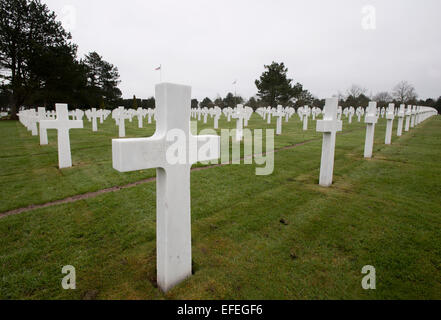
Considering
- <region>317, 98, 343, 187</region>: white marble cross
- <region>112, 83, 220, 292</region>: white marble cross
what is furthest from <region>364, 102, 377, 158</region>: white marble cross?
<region>112, 83, 220, 292</region>: white marble cross

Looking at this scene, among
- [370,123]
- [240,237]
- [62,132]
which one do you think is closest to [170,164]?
[240,237]

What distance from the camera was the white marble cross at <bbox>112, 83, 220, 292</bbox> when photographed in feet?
6.45

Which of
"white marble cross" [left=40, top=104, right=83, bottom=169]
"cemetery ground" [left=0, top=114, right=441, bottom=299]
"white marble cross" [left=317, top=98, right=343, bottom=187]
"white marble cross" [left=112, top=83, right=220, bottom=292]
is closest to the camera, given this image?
"white marble cross" [left=112, top=83, right=220, bottom=292]

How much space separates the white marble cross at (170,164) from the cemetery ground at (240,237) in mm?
288

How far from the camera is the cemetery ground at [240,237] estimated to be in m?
2.31

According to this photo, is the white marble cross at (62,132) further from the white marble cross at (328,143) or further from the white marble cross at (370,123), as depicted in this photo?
the white marble cross at (370,123)

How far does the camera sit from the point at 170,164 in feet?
6.99

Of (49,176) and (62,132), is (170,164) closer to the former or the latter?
(49,176)

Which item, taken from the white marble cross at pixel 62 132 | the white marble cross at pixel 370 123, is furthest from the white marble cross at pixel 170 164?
the white marble cross at pixel 370 123

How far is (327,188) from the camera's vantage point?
5215 millimetres

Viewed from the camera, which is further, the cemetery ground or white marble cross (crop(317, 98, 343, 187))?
white marble cross (crop(317, 98, 343, 187))

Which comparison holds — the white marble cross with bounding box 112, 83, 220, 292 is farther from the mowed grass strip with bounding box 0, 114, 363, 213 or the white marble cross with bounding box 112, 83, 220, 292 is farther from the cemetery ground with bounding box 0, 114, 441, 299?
the mowed grass strip with bounding box 0, 114, 363, 213

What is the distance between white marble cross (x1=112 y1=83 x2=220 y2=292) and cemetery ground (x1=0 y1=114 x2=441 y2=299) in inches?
11.3

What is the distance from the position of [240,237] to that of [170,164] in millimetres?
1647
